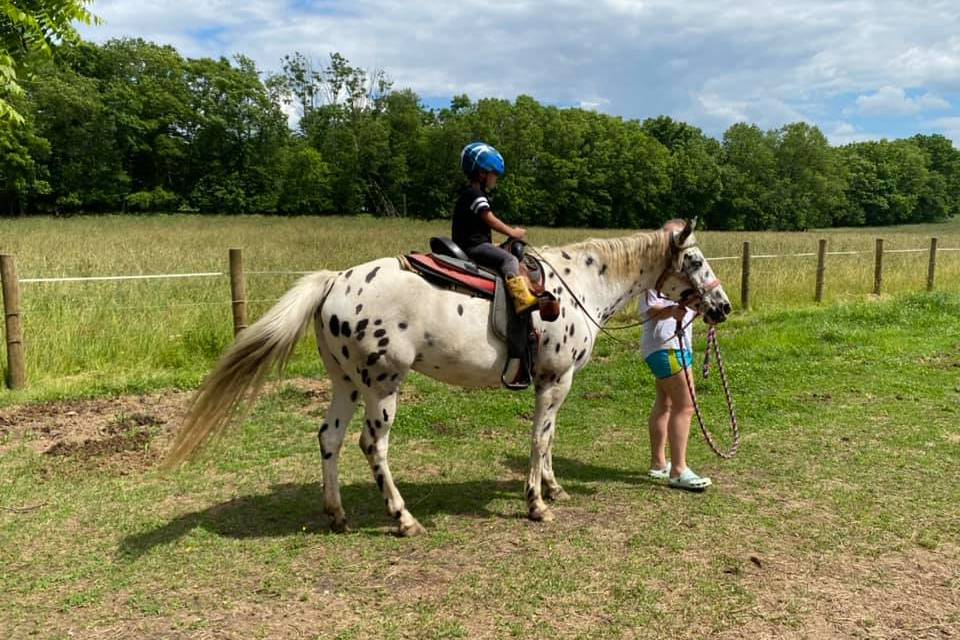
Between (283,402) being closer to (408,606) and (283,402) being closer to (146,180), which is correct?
(408,606)

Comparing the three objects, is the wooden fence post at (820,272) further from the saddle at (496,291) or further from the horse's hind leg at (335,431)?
the horse's hind leg at (335,431)

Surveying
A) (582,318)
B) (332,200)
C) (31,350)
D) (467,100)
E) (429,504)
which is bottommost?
(429,504)

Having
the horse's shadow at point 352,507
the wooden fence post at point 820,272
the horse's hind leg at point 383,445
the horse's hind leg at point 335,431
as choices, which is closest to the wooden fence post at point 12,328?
the horse's shadow at point 352,507

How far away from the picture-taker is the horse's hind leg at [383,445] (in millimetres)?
3996

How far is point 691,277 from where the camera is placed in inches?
184

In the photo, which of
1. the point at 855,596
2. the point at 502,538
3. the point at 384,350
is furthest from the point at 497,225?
the point at 855,596

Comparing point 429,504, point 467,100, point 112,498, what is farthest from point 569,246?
point 467,100

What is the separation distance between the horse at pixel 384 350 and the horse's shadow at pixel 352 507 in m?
→ 0.23

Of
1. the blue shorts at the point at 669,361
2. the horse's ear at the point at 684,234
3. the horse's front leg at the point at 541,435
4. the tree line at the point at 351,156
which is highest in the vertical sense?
the tree line at the point at 351,156

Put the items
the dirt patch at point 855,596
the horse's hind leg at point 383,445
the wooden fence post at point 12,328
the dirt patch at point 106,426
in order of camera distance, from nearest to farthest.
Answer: the dirt patch at point 855,596, the horse's hind leg at point 383,445, the dirt patch at point 106,426, the wooden fence post at point 12,328

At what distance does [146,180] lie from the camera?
54281mm

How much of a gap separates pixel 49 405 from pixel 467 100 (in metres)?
69.5

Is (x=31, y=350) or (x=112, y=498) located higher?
(x=31, y=350)

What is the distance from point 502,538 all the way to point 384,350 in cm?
143
